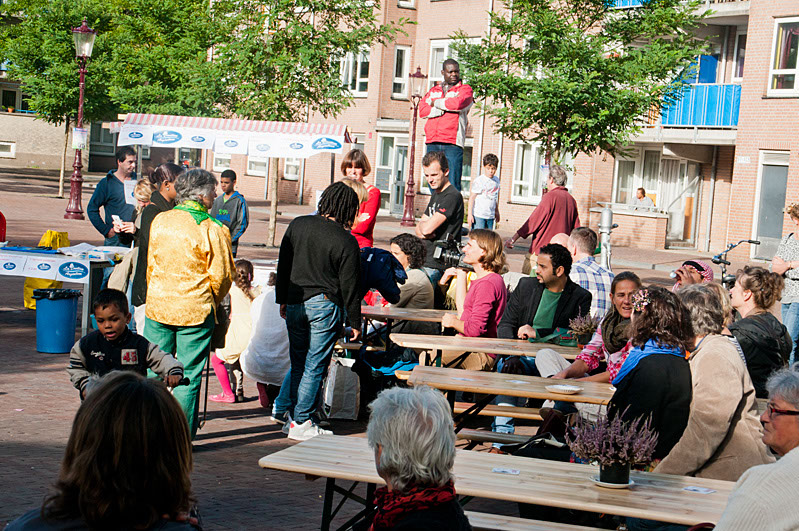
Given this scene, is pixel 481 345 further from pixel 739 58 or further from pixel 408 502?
pixel 739 58

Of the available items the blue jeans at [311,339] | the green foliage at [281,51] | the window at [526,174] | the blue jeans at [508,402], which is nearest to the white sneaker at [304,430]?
the blue jeans at [311,339]

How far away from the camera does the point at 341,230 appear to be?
7496 mm

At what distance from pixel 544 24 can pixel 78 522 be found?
68.4 feet

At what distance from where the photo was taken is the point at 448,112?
12.1 meters

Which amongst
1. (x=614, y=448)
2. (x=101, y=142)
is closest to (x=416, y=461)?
(x=614, y=448)

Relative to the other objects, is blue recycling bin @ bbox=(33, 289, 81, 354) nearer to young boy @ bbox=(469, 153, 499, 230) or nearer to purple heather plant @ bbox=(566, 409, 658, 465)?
purple heather plant @ bbox=(566, 409, 658, 465)

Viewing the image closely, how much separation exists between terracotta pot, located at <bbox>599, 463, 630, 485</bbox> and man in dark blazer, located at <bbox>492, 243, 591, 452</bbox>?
3794 mm

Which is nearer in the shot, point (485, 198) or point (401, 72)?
point (485, 198)

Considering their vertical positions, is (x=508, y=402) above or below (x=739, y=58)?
below

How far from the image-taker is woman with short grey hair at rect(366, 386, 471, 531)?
3.24 meters

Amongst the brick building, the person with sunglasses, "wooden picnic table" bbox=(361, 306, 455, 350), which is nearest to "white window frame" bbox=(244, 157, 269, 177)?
the brick building

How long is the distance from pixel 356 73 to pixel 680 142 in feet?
52.0

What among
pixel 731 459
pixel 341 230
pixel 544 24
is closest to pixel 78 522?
pixel 731 459

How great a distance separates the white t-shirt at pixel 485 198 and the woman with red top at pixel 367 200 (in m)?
8.68
